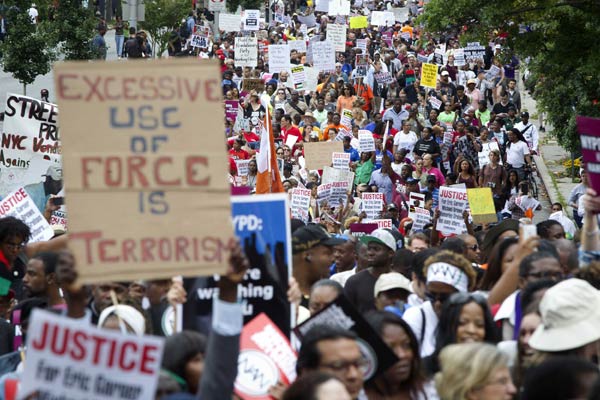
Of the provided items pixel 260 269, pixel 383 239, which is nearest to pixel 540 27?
pixel 383 239

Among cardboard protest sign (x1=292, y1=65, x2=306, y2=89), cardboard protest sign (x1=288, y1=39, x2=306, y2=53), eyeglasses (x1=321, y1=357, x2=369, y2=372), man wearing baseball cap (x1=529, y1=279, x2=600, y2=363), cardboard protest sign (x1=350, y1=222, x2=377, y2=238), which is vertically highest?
man wearing baseball cap (x1=529, y1=279, x2=600, y2=363)

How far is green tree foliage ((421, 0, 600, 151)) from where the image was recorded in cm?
1594

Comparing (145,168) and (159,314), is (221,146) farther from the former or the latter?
(159,314)

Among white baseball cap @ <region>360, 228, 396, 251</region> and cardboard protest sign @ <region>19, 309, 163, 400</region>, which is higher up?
cardboard protest sign @ <region>19, 309, 163, 400</region>

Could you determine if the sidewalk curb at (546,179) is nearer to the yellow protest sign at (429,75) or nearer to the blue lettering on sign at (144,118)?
the yellow protest sign at (429,75)

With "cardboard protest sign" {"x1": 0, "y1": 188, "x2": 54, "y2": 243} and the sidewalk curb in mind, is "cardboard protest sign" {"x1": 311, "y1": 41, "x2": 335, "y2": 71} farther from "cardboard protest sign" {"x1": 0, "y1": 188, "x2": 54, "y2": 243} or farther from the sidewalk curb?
"cardboard protest sign" {"x1": 0, "y1": 188, "x2": 54, "y2": 243}

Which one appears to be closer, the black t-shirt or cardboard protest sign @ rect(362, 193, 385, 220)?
the black t-shirt

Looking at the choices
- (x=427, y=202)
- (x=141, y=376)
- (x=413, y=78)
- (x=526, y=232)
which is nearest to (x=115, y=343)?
(x=141, y=376)

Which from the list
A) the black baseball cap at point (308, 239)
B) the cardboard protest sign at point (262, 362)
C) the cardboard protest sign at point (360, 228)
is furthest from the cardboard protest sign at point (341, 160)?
the cardboard protest sign at point (262, 362)

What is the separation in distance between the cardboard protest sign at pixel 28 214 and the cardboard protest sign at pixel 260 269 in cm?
439

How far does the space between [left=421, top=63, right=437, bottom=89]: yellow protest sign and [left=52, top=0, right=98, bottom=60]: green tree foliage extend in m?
6.70

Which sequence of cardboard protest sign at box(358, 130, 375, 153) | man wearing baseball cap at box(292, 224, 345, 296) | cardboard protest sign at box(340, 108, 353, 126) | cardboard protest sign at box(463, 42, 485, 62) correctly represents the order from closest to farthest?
man wearing baseball cap at box(292, 224, 345, 296), cardboard protest sign at box(358, 130, 375, 153), cardboard protest sign at box(340, 108, 353, 126), cardboard protest sign at box(463, 42, 485, 62)

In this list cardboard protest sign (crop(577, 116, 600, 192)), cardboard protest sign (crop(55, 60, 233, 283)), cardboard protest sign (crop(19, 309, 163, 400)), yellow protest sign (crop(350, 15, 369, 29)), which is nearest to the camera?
cardboard protest sign (crop(19, 309, 163, 400))

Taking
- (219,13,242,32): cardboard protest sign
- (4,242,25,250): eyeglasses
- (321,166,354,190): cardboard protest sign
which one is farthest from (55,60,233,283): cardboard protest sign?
(219,13,242,32): cardboard protest sign
